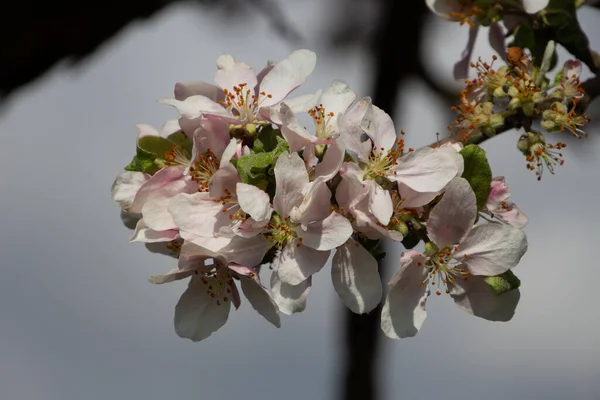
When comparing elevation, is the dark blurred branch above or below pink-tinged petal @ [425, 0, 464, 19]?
below

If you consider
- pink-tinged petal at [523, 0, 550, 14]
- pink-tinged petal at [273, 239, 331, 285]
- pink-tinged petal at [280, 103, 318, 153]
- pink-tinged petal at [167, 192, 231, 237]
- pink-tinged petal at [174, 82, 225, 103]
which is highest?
pink-tinged petal at [523, 0, 550, 14]

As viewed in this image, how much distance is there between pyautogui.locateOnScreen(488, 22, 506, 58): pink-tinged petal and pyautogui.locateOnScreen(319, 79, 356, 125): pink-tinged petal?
558mm

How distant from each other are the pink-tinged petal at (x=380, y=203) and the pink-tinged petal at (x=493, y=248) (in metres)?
0.16

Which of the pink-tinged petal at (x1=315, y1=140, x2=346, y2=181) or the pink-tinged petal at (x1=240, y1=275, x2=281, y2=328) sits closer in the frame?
the pink-tinged petal at (x1=315, y1=140, x2=346, y2=181)

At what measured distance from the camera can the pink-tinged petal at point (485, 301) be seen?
49.6 inches

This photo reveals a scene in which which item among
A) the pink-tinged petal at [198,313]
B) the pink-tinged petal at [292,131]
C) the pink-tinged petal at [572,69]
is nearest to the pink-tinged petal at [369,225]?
the pink-tinged petal at [292,131]

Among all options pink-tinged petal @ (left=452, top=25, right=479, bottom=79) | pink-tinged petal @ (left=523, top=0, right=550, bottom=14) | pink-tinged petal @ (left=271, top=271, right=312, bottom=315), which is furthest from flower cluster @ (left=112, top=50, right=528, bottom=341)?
pink-tinged petal @ (left=452, top=25, right=479, bottom=79)

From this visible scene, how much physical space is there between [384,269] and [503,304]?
2.30 meters

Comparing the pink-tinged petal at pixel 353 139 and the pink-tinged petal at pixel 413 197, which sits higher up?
the pink-tinged petal at pixel 353 139

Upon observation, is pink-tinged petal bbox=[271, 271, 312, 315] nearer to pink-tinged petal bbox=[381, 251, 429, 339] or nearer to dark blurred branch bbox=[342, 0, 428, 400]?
A: pink-tinged petal bbox=[381, 251, 429, 339]

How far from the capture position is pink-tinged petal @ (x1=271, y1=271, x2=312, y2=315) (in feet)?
3.90

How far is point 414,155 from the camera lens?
1199mm

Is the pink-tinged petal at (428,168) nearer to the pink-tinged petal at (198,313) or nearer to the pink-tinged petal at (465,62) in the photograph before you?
the pink-tinged petal at (198,313)

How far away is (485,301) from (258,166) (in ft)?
1.37
